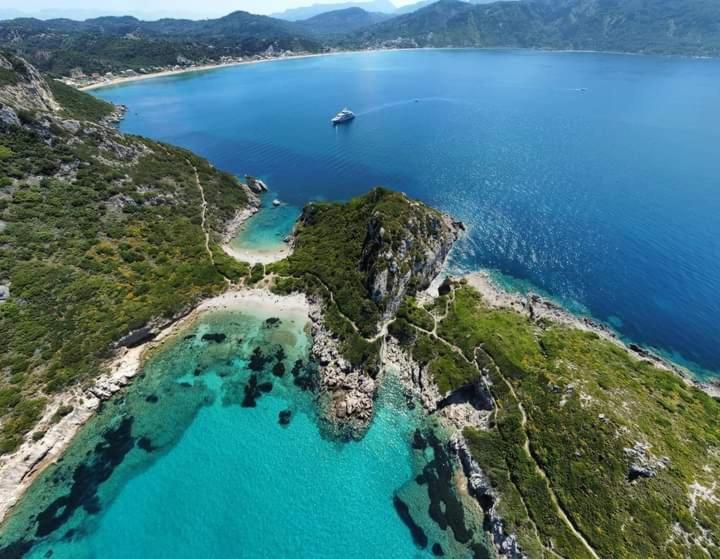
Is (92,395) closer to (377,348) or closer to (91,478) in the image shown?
(91,478)

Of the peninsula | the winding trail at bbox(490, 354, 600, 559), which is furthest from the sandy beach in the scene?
the winding trail at bbox(490, 354, 600, 559)

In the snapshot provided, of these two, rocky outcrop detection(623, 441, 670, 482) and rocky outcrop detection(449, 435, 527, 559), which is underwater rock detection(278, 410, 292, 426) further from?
rocky outcrop detection(623, 441, 670, 482)

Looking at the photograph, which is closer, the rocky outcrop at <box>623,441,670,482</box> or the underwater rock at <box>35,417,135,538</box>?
the rocky outcrop at <box>623,441,670,482</box>


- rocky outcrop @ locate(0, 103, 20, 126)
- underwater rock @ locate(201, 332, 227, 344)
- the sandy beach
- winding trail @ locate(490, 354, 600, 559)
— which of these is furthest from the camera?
rocky outcrop @ locate(0, 103, 20, 126)

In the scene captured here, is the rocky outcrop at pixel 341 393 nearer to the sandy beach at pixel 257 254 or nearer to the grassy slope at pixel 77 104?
the sandy beach at pixel 257 254

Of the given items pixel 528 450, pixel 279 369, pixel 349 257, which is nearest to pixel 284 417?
pixel 279 369

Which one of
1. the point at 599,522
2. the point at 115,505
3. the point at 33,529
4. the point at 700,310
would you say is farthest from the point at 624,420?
the point at 33,529

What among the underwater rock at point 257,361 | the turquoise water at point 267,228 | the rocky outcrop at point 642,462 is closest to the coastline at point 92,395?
the underwater rock at point 257,361

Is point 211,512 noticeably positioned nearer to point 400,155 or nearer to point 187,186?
point 187,186
